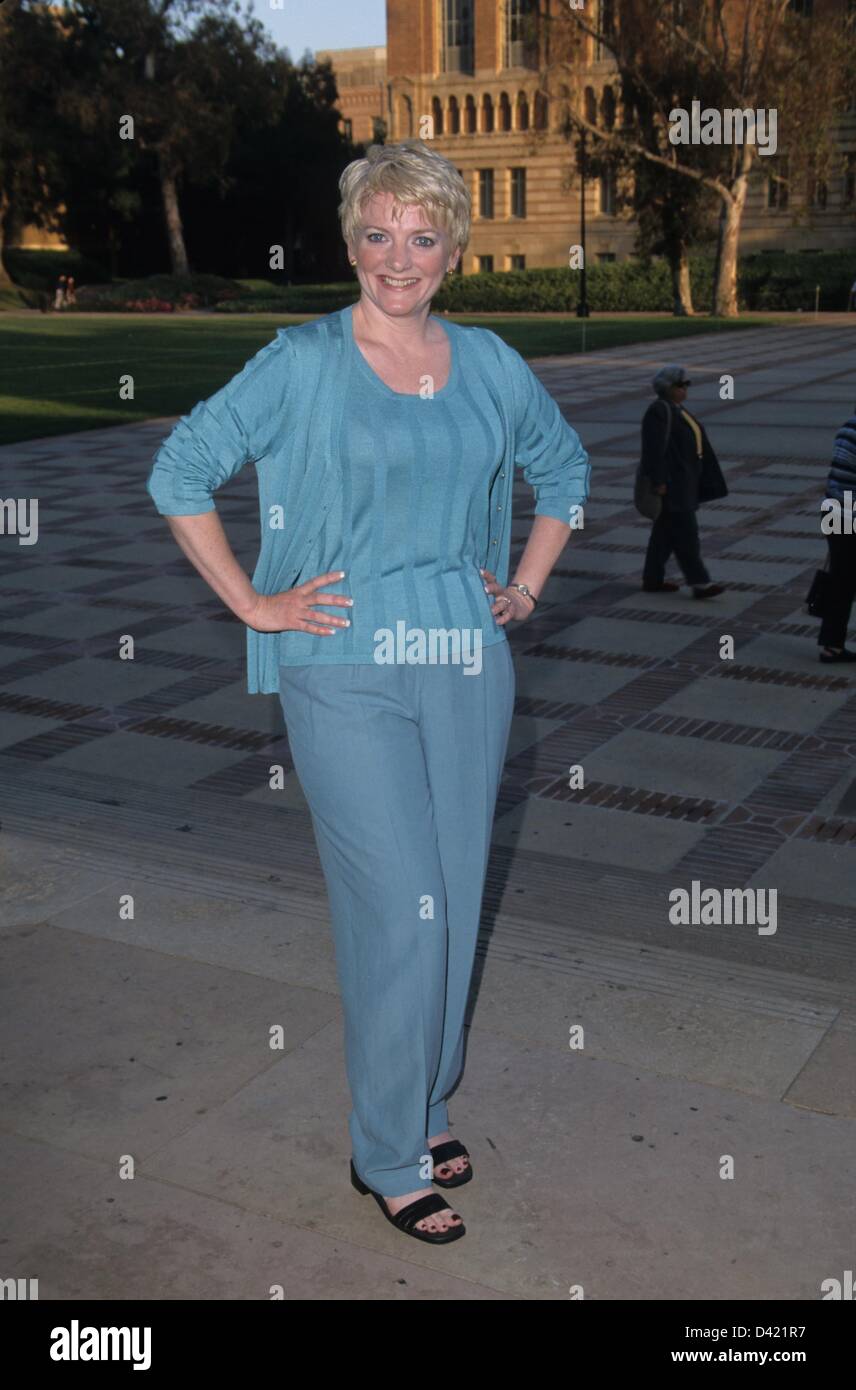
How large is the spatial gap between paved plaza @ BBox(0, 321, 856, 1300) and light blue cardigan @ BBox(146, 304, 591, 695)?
1.20 metres

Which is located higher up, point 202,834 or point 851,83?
point 851,83

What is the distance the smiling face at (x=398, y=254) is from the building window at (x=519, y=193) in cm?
6939

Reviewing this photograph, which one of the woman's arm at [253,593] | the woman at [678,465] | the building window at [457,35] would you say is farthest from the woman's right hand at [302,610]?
the building window at [457,35]

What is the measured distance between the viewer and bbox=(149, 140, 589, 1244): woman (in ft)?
9.93

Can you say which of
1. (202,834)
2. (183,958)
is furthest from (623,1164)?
(202,834)

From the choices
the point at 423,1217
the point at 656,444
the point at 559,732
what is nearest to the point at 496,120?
the point at 656,444

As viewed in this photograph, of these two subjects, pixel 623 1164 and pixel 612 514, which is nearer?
pixel 623 1164

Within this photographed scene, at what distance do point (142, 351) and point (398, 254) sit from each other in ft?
106

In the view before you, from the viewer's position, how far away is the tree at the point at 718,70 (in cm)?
4203

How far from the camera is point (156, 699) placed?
781 centimetres

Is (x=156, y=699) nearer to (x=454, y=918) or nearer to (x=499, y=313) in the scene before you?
(x=454, y=918)

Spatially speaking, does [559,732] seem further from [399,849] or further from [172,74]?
[172,74]

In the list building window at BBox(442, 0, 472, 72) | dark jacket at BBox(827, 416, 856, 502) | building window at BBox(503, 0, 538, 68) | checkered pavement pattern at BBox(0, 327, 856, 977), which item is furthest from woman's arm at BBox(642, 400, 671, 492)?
building window at BBox(442, 0, 472, 72)
